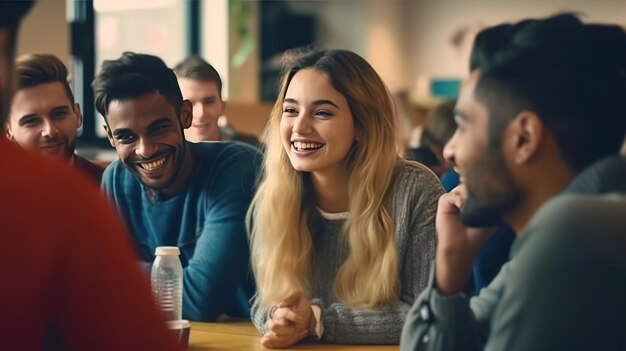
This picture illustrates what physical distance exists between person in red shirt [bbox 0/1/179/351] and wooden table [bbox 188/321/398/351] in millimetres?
1148

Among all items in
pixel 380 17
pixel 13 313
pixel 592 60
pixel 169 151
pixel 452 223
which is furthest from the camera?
pixel 380 17

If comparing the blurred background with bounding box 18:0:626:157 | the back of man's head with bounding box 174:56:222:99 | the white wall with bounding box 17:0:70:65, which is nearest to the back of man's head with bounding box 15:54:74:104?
the back of man's head with bounding box 174:56:222:99

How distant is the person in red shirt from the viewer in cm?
84

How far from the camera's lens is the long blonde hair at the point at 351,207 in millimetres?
2141

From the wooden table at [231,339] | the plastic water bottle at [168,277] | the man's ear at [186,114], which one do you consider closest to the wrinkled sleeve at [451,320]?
the wooden table at [231,339]

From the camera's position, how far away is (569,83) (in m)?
1.19

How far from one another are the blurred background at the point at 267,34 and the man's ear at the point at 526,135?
3.80 meters

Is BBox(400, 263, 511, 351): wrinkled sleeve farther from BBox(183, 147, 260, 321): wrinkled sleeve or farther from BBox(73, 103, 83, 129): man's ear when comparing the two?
BBox(73, 103, 83, 129): man's ear

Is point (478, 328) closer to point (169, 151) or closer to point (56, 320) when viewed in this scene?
point (56, 320)

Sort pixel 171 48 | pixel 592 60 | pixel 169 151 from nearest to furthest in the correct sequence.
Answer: pixel 592 60
pixel 169 151
pixel 171 48

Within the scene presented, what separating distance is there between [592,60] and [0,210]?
71 cm

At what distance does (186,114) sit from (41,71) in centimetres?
34

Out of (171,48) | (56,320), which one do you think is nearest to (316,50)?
(56,320)

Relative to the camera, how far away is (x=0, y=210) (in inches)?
33.4
